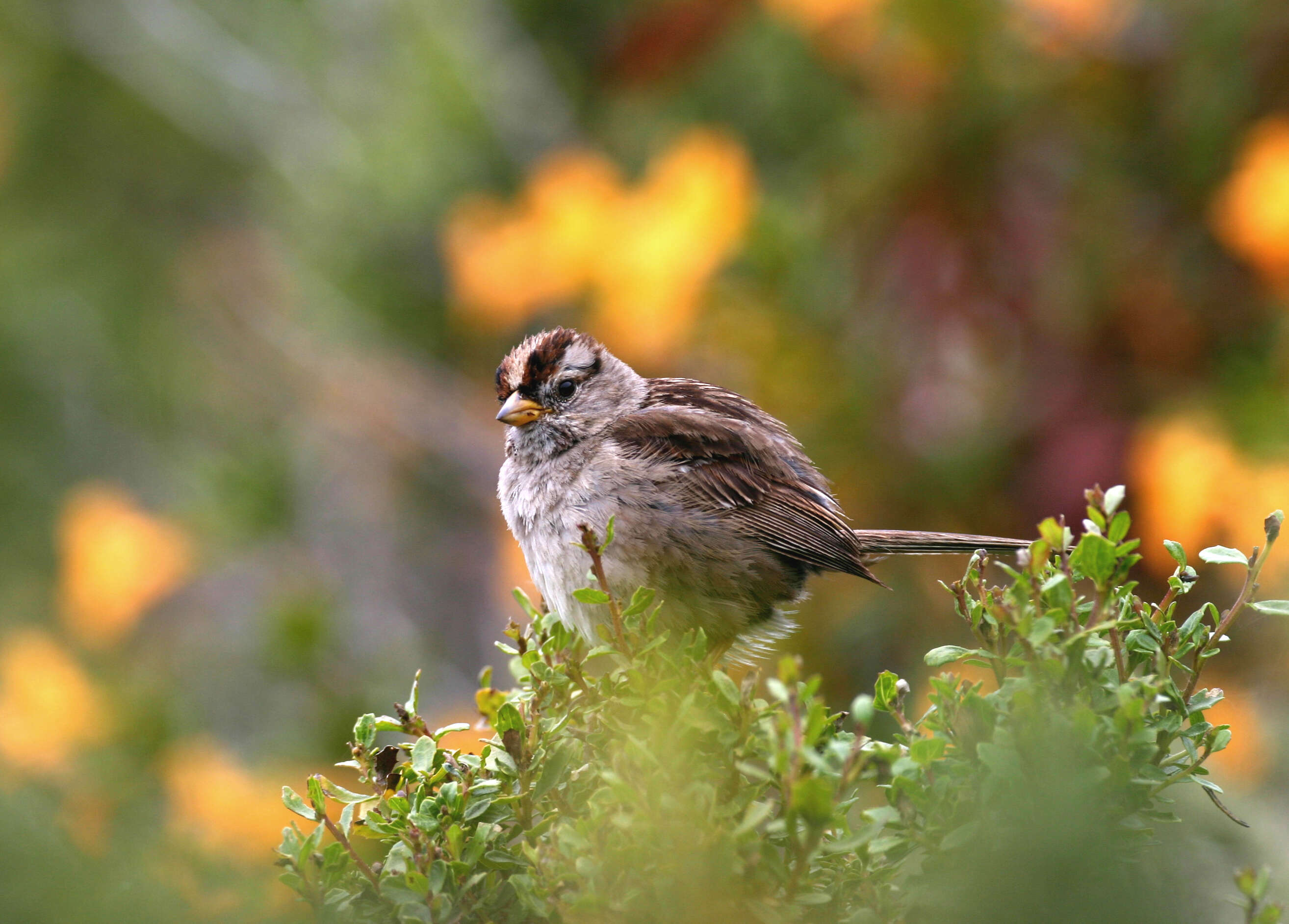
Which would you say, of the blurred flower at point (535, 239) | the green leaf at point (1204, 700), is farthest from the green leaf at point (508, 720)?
the blurred flower at point (535, 239)

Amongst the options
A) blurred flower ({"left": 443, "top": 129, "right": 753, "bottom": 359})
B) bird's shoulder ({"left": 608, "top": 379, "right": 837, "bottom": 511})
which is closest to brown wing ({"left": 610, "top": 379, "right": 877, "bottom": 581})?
bird's shoulder ({"left": 608, "top": 379, "right": 837, "bottom": 511})

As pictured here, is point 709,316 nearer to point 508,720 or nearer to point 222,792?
point 222,792

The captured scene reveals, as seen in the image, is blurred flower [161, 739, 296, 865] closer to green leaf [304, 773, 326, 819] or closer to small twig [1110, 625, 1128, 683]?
green leaf [304, 773, 326, 819]

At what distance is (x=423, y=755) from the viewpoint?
4.71 feet

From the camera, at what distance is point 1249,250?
12.5 feet

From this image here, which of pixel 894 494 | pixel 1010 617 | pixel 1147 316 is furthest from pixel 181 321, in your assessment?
pixel 1010 617

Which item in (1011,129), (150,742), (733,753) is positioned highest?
(1011,129)

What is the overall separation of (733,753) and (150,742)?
307 cm

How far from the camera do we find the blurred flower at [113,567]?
5117 mm

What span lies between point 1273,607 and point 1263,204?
288 centimetres

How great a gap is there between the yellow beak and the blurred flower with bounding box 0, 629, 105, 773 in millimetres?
1623

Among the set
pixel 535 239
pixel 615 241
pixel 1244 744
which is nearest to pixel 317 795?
pixel 1244 744

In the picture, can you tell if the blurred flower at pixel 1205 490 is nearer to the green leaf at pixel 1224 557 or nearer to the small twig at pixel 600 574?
the green leaf at pixel 1224 557

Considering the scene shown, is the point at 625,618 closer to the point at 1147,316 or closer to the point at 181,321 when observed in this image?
the point at 1147,316
